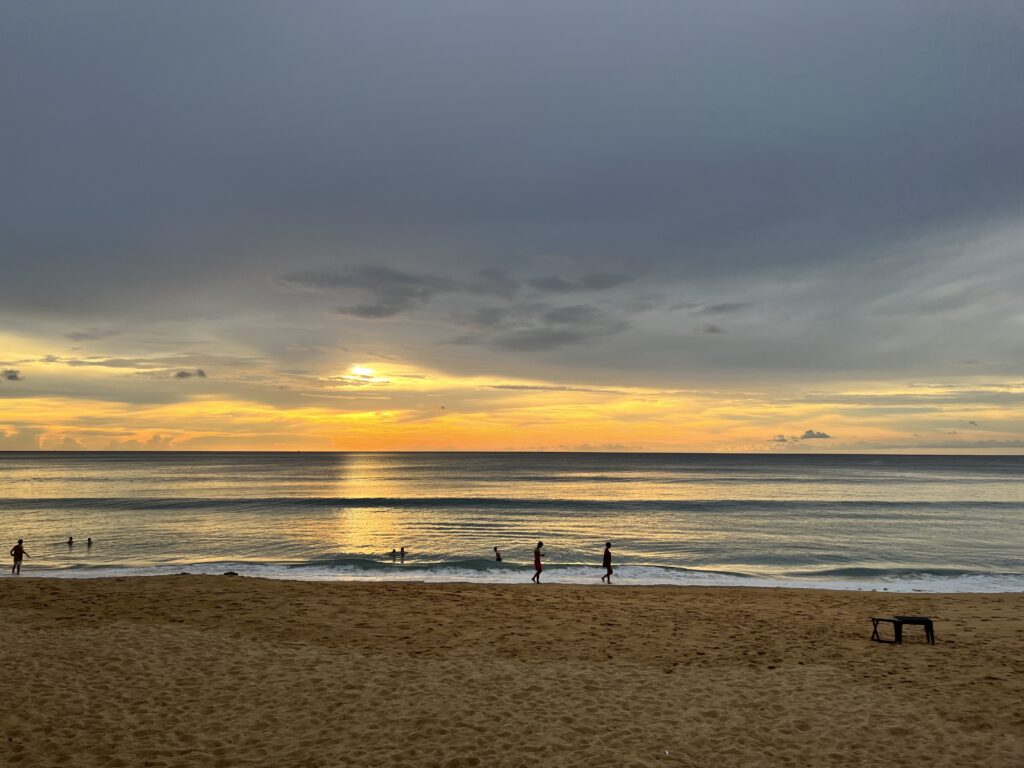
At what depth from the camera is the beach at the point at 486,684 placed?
9016 millimetres

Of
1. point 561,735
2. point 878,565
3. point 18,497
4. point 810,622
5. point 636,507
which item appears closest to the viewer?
point 561,735

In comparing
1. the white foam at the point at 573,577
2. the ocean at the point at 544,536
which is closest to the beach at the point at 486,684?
the white foam at the point at 573,577

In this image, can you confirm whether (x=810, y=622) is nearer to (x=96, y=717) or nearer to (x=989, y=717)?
(x=989, y=717)

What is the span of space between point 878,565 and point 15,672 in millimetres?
38144

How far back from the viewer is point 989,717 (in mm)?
10430

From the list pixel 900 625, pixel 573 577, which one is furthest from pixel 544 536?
pixel 900 625

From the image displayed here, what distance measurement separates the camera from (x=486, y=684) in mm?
11828

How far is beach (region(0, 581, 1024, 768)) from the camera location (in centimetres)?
902

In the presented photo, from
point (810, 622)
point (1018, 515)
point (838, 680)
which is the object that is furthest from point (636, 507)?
point (838, 680)

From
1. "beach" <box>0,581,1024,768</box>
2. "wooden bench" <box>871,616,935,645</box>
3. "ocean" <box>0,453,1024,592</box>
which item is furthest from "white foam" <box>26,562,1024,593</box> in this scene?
"wooden bench" <box>871,616,935,645</box>

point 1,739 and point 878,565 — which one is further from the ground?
point 1,739

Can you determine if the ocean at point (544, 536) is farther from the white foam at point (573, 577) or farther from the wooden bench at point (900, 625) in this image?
the wooden bench at point (900, 625)

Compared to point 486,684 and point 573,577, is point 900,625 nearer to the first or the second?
point 486,684

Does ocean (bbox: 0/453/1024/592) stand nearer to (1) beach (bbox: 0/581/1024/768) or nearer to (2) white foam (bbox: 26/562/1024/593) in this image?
(2) white foam (bbox: 26/562/1024/593)
